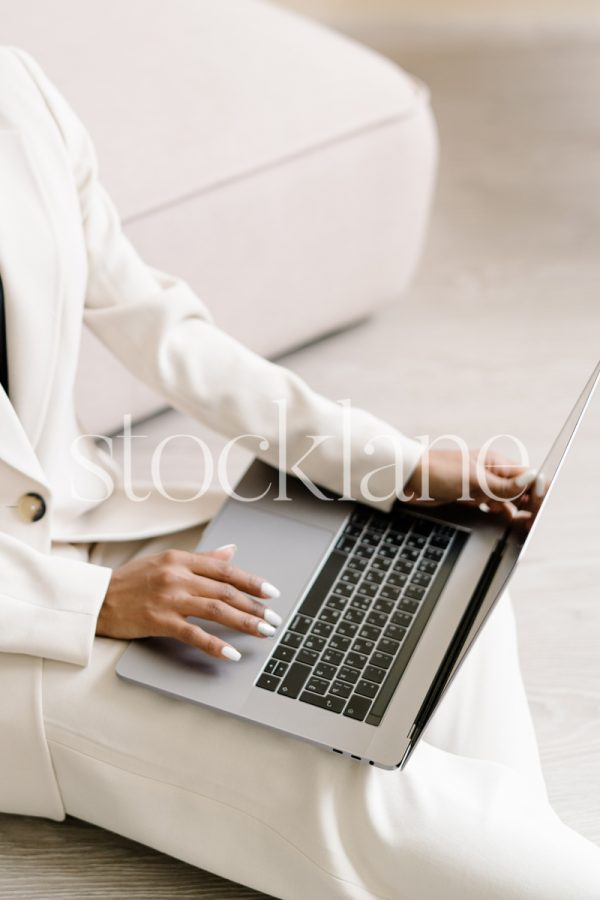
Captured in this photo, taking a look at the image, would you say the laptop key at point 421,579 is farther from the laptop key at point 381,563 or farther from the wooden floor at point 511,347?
the wooden floor at point 511,347

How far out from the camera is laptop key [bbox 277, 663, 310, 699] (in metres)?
0.95

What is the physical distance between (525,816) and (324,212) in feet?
3.63

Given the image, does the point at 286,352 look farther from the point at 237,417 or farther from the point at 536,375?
the point at 237,417

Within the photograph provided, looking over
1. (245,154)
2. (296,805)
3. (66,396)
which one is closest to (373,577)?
(296,805)


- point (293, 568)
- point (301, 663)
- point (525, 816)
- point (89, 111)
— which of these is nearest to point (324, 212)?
point (89, 111)

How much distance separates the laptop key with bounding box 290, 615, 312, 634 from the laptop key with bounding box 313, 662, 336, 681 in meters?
0.04

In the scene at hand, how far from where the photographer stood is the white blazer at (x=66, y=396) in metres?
0.98

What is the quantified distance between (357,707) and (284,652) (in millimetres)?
89

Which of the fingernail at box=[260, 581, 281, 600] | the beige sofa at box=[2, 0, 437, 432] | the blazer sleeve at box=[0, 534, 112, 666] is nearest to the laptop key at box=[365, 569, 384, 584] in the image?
the fingernail at box=[260, 581, 281, 600]

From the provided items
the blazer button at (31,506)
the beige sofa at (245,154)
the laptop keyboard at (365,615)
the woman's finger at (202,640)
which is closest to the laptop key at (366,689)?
the laptop keyboard at (365,615)

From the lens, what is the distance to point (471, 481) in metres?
1.08

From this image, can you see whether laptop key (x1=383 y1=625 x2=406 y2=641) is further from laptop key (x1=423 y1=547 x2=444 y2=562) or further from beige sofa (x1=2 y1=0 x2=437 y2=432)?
beige sofa (x1=2 y1=0 x2=437 y2=432)

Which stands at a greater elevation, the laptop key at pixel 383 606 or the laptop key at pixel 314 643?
the laptop key at pixel 314 643

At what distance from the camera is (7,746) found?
98 cm
